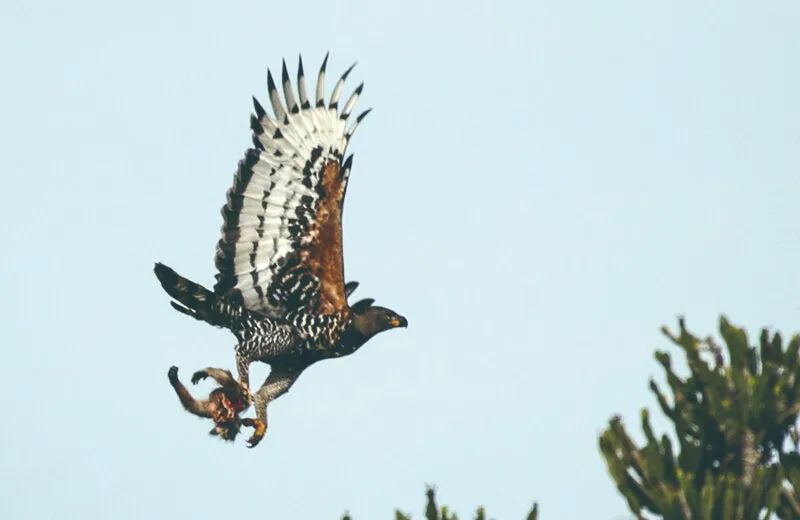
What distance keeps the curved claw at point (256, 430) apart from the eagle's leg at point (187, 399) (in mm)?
489

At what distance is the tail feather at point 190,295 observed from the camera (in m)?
17.9

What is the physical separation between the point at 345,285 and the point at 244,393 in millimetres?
1582

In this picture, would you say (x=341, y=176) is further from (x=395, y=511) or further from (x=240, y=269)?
(x=395, y=511)

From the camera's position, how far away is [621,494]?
40.9 feet

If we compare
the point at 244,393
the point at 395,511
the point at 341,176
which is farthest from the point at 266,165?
the point at 395,511

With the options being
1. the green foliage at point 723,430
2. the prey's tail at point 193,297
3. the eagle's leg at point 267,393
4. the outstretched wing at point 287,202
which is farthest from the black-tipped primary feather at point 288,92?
the green foliage at point 723,430

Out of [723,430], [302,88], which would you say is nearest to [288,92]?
[302,88]

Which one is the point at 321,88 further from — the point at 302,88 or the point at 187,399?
the point at 187,399

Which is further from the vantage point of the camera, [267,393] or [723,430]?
[267,393]

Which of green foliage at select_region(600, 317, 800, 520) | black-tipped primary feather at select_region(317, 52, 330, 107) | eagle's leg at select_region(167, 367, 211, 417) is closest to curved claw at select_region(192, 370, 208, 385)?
eagle's leg at select_region(167, 367, 211, 417)

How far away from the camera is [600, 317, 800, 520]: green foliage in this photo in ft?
40.4

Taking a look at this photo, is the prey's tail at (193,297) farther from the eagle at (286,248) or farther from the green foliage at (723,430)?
the green foliage at (723,430)

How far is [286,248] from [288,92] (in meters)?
1.54

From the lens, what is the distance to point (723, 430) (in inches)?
498
